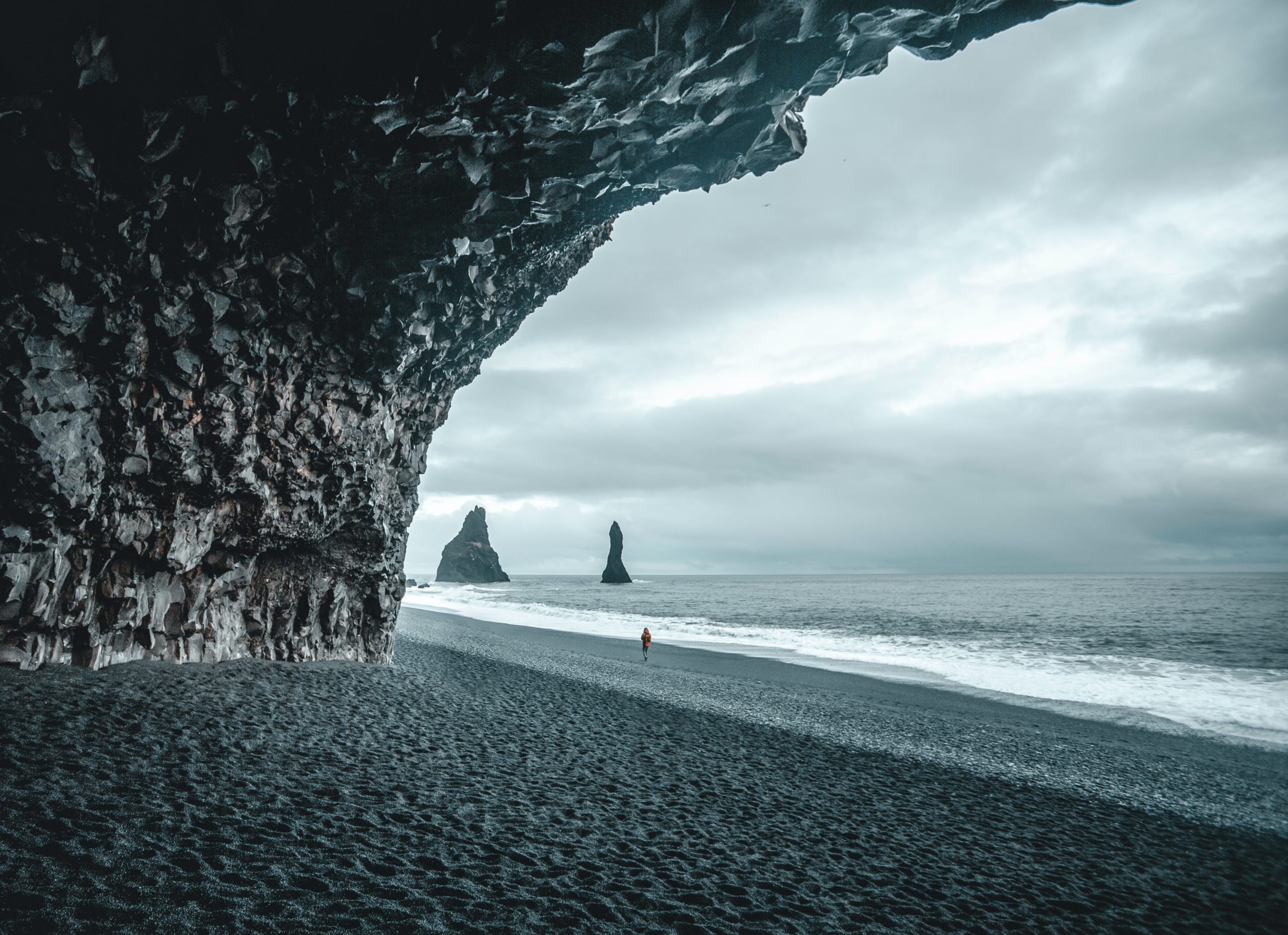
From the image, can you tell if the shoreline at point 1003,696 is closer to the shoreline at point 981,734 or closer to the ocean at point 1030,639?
the ocean at point 1030,639

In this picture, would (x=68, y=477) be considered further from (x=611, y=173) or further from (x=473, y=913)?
(x=611, y=173)

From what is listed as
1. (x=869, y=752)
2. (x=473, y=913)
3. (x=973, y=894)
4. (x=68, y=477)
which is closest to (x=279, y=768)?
(x=473, y=913)

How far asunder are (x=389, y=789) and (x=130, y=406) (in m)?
8.86

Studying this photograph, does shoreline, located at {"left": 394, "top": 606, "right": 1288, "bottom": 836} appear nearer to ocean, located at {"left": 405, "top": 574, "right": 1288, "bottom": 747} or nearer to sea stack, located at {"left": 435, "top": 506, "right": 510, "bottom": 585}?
ocean, located at {"left": 405, "top": 574, "right": 1288, "bottom": 747}

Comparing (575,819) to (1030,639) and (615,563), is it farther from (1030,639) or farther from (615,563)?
(615,563)

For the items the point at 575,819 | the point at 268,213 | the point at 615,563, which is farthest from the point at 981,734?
the point at 615,563

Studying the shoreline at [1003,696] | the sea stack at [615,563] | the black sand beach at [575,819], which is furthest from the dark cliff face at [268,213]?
the sea stack at [615,563]

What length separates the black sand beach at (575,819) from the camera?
5.12 metres

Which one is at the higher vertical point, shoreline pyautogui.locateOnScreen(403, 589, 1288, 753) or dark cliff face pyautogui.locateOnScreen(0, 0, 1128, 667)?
dark cliff face pyautogui.locateOnScreen(0, 0, 1128, 667)

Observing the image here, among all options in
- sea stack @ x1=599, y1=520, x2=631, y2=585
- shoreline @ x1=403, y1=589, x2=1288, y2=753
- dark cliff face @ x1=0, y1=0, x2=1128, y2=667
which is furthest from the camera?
sea stack @ x1=599, y1=520, x2=631, y2=585

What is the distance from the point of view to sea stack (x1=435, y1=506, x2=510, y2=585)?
142 metres

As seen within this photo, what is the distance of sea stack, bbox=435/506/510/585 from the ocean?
195ft

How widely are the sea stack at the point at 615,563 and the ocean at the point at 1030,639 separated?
162 feet

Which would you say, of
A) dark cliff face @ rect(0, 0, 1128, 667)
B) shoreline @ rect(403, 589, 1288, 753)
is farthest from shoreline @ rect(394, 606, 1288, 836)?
dark cliff face @ rect(0, 0, 1128, 667)
